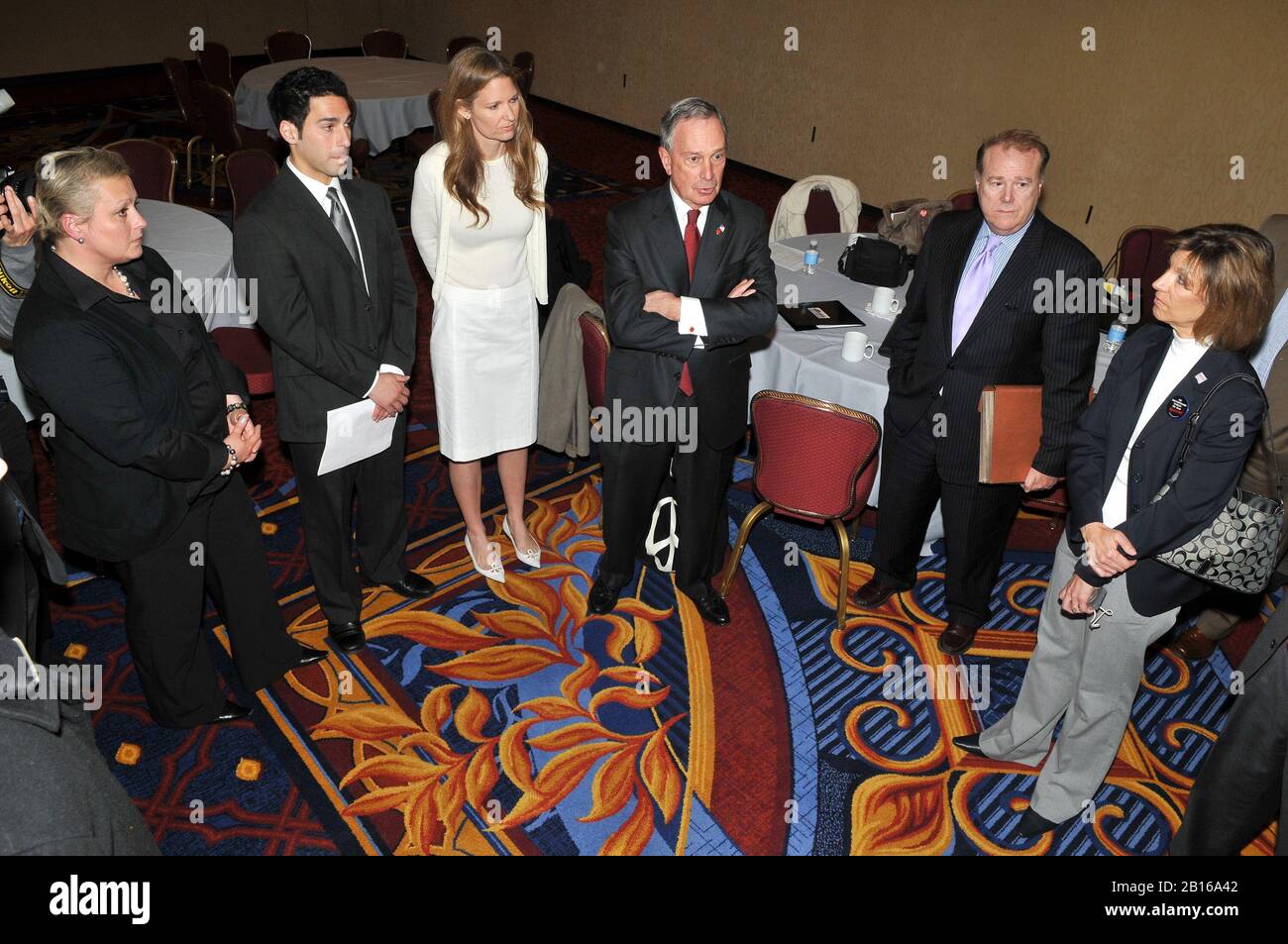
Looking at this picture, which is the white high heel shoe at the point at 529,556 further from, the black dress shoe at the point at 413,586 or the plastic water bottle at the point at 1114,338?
the plastic water bottle at the point at 1114,338

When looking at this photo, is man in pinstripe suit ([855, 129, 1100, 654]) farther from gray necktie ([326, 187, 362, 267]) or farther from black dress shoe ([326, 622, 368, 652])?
black dress shoe ([326, 622, 368, 652])

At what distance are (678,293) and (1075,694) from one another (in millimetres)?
1805

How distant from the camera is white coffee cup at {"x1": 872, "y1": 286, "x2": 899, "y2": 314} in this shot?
4559 mm

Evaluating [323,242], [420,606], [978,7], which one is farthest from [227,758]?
[978,7]

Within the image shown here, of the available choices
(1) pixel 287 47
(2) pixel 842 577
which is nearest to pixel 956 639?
(2) pixel 842 577

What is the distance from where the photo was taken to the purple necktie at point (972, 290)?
3.38m

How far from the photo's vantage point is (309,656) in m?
3.76

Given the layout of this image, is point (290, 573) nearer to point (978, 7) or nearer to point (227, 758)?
point (227, 758)

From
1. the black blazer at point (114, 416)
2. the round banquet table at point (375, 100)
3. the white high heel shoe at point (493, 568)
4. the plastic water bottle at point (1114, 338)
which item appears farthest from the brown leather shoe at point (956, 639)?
the round banquet table at point (375, 100)

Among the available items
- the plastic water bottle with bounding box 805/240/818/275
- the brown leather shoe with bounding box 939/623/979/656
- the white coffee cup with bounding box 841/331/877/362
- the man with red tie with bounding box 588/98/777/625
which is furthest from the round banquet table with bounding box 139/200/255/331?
the brown leather shoe with bounding box 939/623/979/656

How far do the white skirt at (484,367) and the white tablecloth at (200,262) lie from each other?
1035 mm

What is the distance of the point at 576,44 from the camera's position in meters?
11.9

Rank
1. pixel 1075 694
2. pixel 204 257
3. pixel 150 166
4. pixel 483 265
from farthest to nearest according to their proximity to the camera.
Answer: pixel 150 166 < pixel 204 257 < pixel 483 265 < pixel 1075 694

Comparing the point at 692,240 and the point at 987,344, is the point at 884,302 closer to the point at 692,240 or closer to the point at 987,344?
the point at 987,344
